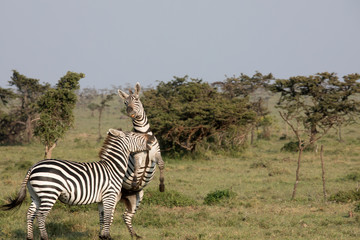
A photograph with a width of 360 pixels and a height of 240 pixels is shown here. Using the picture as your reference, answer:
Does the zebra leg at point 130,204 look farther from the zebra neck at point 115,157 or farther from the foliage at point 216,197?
the foliage at point 216,197

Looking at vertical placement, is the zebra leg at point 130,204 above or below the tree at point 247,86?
below

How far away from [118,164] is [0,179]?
1219 cm

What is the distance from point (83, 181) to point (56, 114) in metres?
14.7

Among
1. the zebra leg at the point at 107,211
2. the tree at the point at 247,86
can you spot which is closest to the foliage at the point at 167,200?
the zebra leg at the point at 107,211

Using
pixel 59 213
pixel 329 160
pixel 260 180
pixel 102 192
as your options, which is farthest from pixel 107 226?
pixel 329 160

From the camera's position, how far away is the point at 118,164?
710 cm

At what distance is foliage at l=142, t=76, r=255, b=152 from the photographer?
23797 mm

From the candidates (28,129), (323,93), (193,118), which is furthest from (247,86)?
(28,129)

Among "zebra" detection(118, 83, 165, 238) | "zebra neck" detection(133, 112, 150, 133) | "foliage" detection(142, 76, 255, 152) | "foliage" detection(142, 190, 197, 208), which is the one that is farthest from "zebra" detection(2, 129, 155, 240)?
"foliage" detection(142, 76, 255, 152)

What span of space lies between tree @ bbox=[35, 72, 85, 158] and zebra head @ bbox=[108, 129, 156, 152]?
43.2 feet

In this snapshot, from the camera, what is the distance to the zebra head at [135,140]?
7.23 m

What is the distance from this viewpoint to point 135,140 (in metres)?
7.38

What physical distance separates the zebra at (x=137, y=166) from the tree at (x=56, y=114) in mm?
12646

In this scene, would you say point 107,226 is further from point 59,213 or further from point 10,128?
point 10,128
